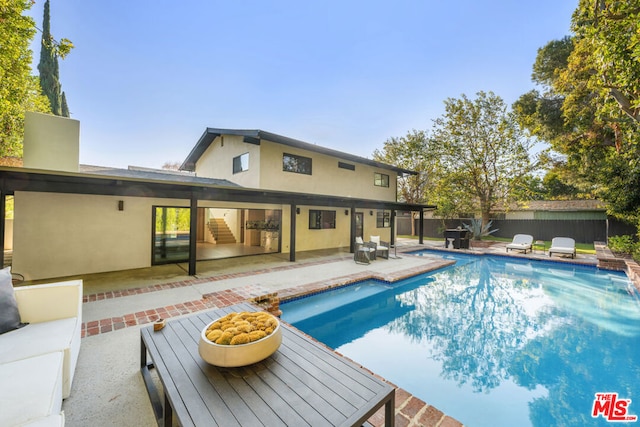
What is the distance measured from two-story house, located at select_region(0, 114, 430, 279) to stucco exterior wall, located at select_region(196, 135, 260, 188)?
0.17 ft

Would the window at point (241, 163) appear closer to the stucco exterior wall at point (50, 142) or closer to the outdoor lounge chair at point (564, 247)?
the stucco exterior wall at point (50, 142)

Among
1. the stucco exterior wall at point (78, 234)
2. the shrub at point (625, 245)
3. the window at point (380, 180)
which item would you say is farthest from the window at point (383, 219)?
the stucco exterior wall at point (78, 234)

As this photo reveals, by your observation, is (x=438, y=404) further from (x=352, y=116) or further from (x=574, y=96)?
(x=352, y=116)

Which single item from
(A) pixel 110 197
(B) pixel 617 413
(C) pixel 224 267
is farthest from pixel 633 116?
(A) pixel 110 197

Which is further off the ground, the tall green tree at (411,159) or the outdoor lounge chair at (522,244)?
the tall green tree at (411,159)

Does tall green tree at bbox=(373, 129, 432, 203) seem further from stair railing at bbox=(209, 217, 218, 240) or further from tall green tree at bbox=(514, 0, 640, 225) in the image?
stair railing at bbox=(209, 217, 218, 240)

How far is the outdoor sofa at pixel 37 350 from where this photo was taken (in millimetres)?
1625

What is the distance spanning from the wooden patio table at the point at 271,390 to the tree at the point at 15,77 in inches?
419

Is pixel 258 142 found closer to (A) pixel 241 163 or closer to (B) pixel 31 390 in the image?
(A) pixel 241 163

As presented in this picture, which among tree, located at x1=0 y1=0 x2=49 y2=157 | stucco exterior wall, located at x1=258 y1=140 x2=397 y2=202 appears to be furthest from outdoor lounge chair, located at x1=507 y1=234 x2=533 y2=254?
tree, located at x1=0 y1=0 x2=49 y2=157

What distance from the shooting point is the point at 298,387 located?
188 centimetres

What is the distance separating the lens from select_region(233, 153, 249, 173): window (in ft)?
36.8

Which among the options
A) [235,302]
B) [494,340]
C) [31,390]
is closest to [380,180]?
[494,340]

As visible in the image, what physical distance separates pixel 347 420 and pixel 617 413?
4023mm
